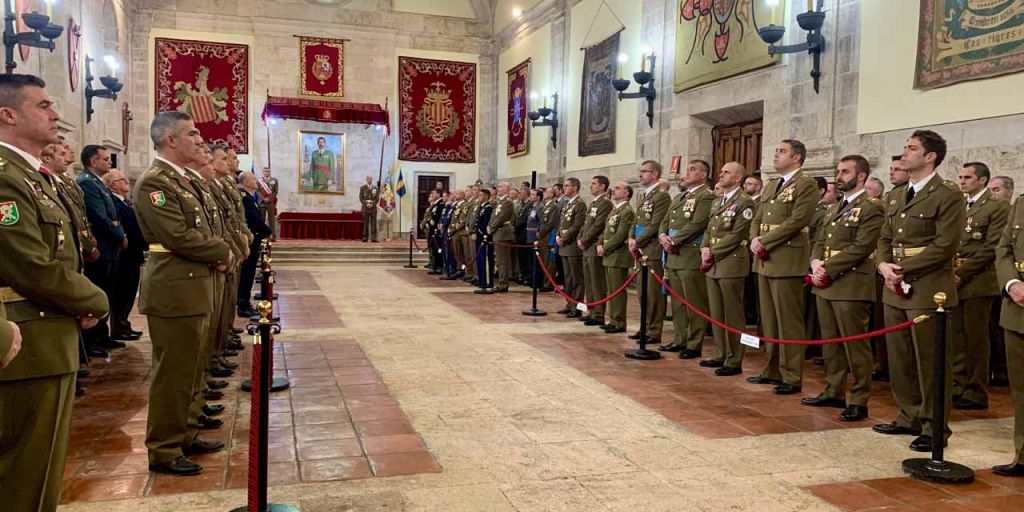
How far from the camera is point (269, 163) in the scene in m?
18.9

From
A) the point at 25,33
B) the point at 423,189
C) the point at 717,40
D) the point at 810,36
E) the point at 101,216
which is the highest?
the point at 717,40

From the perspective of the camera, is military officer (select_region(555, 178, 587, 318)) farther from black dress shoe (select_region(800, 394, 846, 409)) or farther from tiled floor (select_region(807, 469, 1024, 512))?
tiled floor (select_region(807, 469, 1024, 512))

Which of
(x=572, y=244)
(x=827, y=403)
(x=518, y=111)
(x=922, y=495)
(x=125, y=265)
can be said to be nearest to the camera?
(x=922, y=495)

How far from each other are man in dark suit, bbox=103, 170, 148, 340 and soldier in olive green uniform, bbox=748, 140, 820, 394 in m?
5.44

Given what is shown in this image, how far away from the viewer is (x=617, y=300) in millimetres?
7824

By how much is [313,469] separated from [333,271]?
10919 millimetres

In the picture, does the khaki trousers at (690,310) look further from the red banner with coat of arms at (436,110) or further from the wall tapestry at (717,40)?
the red banner with coat of arms at (436,110)

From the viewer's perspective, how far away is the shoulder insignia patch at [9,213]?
221cm

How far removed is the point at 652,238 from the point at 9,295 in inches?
228

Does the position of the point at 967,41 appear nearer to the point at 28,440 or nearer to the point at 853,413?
the point at 853,413

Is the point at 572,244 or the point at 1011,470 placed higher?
the point at 572,244

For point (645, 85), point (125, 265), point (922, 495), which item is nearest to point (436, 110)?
point (645, 85)

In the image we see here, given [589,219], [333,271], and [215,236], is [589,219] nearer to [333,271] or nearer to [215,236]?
[215,236]

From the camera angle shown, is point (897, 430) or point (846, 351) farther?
point (846, 351)
